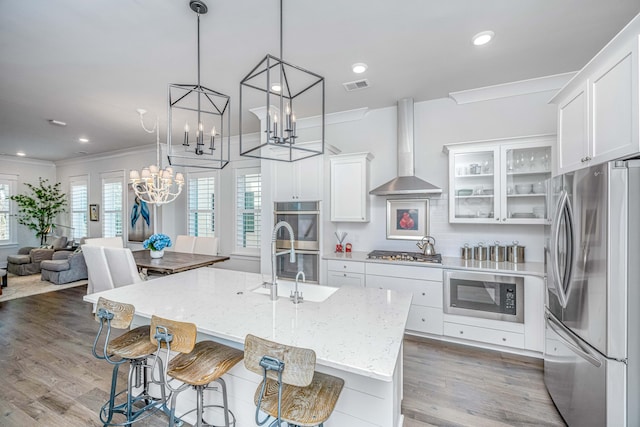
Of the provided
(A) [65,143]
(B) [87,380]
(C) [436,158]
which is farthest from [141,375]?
(A) [65,143]

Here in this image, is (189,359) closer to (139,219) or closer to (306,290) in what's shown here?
(306,290)

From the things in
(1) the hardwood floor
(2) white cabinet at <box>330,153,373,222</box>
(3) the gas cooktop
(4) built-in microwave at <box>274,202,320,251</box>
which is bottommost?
(1) the hardwood floor

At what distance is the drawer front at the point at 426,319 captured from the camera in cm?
315

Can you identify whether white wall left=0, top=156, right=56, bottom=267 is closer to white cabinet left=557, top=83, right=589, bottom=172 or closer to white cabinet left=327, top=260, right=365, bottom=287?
white cabinet left=327, top=260, right=365, bottom=287

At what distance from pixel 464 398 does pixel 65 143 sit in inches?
329

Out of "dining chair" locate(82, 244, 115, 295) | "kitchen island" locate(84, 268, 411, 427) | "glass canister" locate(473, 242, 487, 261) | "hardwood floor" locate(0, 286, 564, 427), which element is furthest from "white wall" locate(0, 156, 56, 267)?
"glass canister" locate(473, 242, 487, 261)

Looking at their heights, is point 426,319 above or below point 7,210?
below

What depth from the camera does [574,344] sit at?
184 centimetres

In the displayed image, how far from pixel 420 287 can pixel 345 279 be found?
904mm

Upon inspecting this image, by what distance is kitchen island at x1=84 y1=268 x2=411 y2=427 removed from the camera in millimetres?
1297

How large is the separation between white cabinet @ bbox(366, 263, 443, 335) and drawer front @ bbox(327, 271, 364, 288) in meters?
0.23

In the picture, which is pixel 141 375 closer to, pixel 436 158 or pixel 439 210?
pixel 439 210

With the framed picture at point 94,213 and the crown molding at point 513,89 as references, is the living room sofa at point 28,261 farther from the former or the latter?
the crown molding at point 513,89

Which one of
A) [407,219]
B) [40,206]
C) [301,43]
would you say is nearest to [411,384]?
[407,219]
